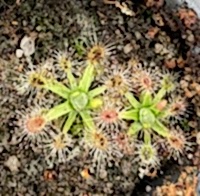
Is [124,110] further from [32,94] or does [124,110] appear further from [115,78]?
[32,94]

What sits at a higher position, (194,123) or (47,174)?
(194,123)

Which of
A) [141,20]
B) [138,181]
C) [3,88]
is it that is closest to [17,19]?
[3,88]

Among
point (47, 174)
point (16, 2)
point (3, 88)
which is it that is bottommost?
point (47, 174)

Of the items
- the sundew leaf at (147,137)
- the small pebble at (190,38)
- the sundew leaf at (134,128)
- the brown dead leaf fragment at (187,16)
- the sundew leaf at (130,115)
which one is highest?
the brown dead leaf fragment at (187,16)

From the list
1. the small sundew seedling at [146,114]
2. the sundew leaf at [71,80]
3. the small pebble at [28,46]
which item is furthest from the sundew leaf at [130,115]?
the small pebble at [28,46]

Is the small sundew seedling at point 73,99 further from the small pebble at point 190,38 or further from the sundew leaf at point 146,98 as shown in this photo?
the small pebble at point 190,38

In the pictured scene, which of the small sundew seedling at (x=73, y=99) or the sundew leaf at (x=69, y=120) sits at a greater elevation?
the small sundew seedling at (x=73, y=99)
